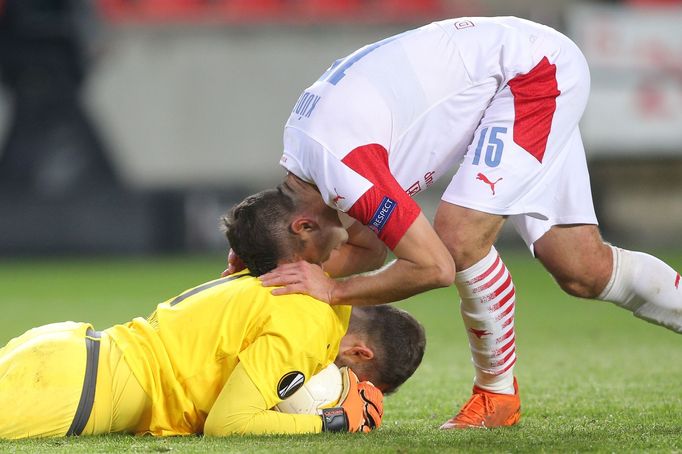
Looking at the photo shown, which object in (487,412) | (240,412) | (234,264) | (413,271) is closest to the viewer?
(240,412)

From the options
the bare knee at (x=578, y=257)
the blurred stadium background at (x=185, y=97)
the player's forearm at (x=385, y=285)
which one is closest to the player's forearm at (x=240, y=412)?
the player's forearm at (x=385, y=285)

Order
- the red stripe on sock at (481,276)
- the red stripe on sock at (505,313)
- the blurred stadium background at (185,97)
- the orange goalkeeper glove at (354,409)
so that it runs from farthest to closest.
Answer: the blurred stadium background at (185,97)
the red stripe on sock at (505,313)
the red stripe on sock at (481,276)
the orange goalkeeper glove at (354,409)

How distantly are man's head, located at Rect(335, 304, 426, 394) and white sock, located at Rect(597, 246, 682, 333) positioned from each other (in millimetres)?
761

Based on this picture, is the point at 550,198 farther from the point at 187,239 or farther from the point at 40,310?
the point at 187,239

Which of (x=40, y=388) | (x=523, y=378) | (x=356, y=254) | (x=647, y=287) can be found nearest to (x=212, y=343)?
(x=40, y=388)

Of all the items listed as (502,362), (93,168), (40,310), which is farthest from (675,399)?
(93,168)

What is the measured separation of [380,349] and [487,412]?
47 centimetres

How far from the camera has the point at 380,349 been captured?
409 cm

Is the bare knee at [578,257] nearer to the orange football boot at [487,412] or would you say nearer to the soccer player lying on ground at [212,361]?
the orange football boot at [487,412]

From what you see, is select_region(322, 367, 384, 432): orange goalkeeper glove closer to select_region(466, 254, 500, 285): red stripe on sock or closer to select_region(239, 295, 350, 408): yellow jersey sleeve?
select_region(239, 295, 350, 408): yellow jersey sleeve

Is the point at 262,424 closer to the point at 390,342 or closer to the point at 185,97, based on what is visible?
the point at 390,342

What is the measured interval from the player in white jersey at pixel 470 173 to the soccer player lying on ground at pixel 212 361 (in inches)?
4.7

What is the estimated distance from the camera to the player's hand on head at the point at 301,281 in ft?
12.5

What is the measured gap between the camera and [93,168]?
15.6 meters
